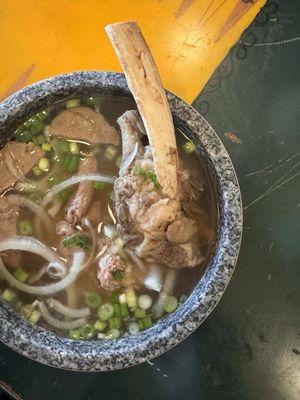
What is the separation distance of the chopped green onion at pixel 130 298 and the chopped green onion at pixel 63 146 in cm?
48

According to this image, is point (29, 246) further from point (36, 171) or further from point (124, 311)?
point (124, 311)

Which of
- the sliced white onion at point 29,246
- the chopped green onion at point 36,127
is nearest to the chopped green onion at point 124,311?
the sliced white onion at point 29,246

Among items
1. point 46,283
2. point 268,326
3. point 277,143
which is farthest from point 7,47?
point 268,326

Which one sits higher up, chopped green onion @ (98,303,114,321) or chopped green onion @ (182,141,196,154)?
chopped green onion @ (182,141,196,154)

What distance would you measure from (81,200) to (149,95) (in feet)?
1.34

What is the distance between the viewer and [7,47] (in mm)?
2016

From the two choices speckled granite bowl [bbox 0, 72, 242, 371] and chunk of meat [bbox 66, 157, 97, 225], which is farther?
chunk of meat [bbox 66, 157, 97, 225]

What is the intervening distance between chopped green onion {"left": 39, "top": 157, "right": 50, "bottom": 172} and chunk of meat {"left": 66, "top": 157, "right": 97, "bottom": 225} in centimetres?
10

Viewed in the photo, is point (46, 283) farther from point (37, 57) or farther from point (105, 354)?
point (37, 57)


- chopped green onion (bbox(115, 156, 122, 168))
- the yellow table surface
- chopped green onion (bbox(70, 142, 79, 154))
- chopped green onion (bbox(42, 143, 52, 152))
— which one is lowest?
chopped green onion (bbox(115, 156, 122, 168))

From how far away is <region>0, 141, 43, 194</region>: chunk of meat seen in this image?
1.73 metres

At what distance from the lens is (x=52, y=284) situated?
1.70 meters

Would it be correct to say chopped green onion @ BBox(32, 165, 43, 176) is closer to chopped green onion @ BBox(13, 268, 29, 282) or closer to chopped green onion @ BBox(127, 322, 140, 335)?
chopped green onion @ BBox(13, 268, 29, 282)

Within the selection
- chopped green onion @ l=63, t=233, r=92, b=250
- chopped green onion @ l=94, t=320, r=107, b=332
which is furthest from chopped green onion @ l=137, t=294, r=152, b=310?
chopped green onion @ l=63, t=233, r=92, b=250
